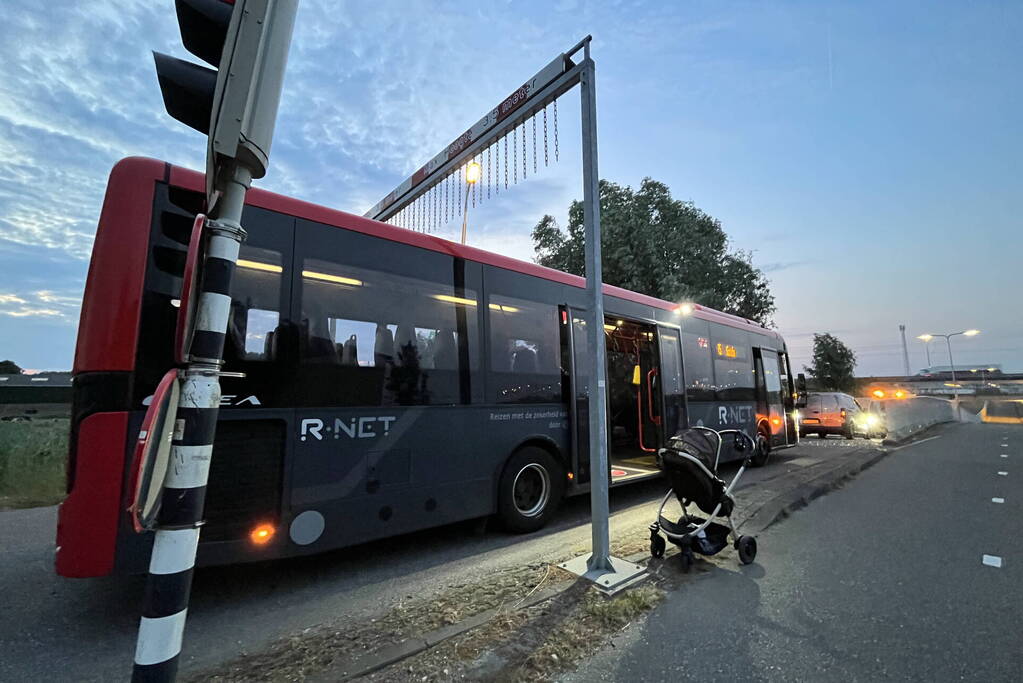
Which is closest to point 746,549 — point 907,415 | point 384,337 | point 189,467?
point 384,337

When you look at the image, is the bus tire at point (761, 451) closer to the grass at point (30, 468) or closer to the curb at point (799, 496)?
the curb at point (799, 496)

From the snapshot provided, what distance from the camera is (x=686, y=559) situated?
13.6 feet

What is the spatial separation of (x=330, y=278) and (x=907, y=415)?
2543cm

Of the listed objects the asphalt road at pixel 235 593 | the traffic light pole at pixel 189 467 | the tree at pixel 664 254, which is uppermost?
the tree at pixel 664 254

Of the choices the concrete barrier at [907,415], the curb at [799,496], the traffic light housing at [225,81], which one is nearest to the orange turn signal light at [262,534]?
the traffic light housing at [225,81]

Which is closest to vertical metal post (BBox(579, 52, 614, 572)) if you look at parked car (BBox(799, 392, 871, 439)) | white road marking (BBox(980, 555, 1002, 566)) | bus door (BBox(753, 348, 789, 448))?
white road marking (BBox(980, 555, 1002, 566))

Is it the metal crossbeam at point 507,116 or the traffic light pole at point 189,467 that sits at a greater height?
the metal crossbeam at point 507,116

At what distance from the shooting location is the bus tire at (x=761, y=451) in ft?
34.8

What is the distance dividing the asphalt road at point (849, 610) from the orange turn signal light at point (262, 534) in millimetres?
2505

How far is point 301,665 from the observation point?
2627 millimetres

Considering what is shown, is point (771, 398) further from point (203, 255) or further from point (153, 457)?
point (153, 457)

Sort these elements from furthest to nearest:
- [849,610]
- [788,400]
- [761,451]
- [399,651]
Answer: [788,400]
[761,451]
[849,610]
[399,651]

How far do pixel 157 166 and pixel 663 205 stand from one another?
23521 mm

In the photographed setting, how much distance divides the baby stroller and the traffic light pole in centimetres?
375
